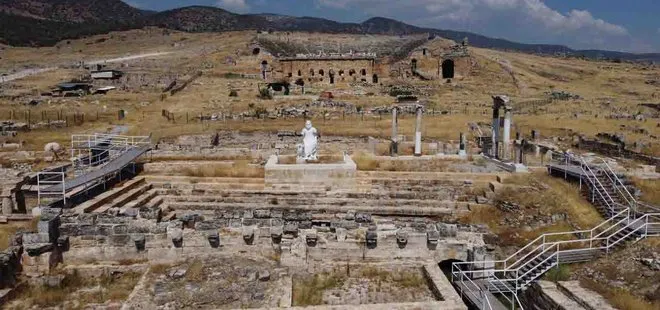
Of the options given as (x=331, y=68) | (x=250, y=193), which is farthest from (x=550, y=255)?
(x=331, y=68)

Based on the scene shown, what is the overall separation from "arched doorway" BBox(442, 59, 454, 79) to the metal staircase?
182ft

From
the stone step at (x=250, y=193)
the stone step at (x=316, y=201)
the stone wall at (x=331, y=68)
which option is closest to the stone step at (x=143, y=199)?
the stone step at (x=316, y=201)

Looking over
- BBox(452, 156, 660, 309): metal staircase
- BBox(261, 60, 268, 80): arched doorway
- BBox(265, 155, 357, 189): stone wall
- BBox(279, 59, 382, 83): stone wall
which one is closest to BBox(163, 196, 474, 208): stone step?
BBox(265, 155, 357, 189): stone wall

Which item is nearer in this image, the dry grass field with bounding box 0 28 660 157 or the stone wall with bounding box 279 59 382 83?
the dry grass field with bounding box 0 28 660 157

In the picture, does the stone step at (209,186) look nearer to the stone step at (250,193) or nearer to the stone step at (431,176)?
the stone step at (250,193)

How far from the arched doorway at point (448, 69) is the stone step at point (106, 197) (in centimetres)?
5668

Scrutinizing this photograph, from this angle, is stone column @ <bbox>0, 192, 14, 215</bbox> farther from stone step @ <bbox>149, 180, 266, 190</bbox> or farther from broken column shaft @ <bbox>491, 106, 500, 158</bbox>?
broken column shaft @ <bbox>491, 106, 500, 158</bbox>

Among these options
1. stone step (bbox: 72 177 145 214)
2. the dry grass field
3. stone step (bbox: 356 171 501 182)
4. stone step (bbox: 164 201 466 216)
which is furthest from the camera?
the dry grass field

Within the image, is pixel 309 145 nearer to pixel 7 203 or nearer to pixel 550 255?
pixel 7 203

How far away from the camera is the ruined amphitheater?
1338 centimetres

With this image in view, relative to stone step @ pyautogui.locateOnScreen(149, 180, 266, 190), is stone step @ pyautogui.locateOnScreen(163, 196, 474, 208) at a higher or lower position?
lower

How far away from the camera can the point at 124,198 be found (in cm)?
1967

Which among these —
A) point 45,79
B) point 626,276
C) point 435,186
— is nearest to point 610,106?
point 435,186

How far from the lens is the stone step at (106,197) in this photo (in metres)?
17.4
